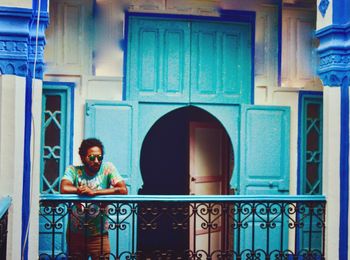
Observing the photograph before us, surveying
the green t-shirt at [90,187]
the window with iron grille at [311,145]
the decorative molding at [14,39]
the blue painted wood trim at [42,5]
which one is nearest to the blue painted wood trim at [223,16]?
the window with iron grille at [311,145]

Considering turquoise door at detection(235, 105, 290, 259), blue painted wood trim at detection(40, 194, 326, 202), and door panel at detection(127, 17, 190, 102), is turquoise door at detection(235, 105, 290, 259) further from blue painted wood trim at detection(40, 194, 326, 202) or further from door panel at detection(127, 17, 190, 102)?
blue painted wood trim at detection(40, 194, 326, 202)

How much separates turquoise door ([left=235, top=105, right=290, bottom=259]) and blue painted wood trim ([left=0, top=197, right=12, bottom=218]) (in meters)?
3.35

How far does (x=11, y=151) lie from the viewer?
16.9 feet

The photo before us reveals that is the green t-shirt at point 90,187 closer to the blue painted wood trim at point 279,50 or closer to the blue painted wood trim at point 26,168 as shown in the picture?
the blue painted wood trim at point 26,168

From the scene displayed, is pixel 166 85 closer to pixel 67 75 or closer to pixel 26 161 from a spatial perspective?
pixel 67 75

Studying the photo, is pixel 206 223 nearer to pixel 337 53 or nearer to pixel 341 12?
pixel 337 53

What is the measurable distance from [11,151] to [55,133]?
1971 mm

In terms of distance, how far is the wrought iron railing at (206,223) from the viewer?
566 cm

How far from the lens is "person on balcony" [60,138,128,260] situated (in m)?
5.69

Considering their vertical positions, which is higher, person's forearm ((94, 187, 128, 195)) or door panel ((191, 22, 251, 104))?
door panel ((191, 22, 251, 104))

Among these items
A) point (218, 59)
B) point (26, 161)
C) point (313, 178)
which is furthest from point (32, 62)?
point (313, 178)

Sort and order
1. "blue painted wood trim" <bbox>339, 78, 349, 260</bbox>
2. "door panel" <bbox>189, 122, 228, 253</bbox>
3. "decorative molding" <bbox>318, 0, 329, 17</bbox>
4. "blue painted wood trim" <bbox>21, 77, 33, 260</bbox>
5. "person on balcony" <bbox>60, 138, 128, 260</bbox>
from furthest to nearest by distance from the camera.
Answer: "door panel" <bbox>189, 122, 228, 253</bbox>, "decorative molding" <bbox>318, 0, 329, 17</bbox>, "blue painted wood trim" <bbox>339, 78, 349, 260</bbox>, "person on balcony" <bbox>60, 138, 128, 260</bbox>, "blue painted wood trim" <bbox>21, 77, 33, 260</bbox>

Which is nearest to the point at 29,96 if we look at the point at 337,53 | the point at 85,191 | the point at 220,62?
the point at 85,191

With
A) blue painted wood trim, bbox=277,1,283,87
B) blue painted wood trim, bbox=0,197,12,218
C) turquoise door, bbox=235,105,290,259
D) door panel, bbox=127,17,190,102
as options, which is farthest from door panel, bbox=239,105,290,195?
blue painted wood trim, bbox=0,197,12,218
